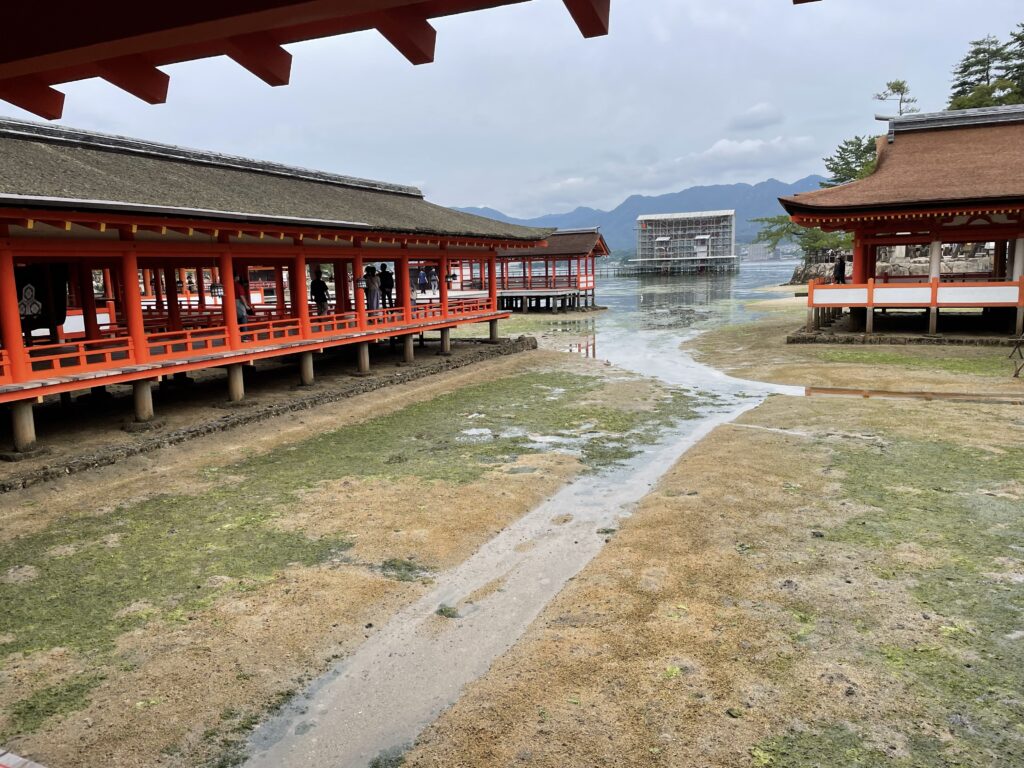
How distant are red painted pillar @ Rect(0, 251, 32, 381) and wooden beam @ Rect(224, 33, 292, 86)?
9.64 meters

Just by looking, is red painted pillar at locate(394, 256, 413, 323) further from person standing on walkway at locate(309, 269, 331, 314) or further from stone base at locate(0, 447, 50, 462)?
stone base at locate(0, 447, 50, 462)

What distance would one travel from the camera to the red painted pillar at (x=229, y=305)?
1364 centimetres

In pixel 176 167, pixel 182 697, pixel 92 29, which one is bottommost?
pixel 182 697

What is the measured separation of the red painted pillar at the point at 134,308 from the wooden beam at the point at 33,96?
9102 mm

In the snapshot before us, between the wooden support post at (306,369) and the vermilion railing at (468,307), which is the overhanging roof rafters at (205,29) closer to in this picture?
the wooden support post at (306,369)

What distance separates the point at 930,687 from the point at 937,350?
18436 millimetres

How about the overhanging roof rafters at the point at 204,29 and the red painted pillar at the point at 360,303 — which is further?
the red painted pillar at the point at 360,303

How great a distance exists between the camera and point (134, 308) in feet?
38.3

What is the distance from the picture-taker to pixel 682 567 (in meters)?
6.21

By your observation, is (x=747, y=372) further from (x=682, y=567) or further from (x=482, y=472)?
(x=682, y=567)

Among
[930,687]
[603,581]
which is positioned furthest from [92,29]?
[930,687]

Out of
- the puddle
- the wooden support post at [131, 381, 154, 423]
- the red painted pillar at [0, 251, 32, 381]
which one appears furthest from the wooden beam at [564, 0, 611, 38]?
the puddle

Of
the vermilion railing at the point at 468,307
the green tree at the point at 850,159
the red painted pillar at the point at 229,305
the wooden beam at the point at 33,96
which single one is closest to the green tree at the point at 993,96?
the green tree at the point at 850,159

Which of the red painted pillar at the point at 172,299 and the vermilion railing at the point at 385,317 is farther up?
the red painted pillar at the point at 172,299
